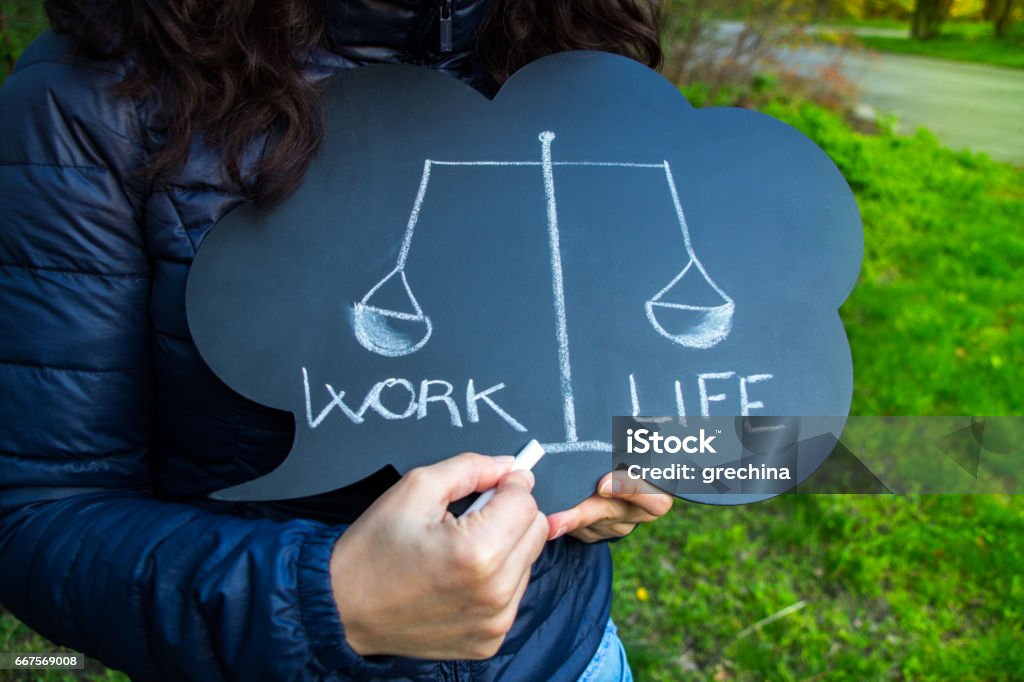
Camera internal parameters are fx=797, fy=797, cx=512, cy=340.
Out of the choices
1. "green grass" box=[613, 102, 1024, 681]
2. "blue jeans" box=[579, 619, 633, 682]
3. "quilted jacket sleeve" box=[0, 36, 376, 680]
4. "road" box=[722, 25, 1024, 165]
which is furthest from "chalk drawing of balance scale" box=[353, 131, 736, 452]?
"road" box=[722, 25, 1024, 165]

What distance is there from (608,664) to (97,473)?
815 mm

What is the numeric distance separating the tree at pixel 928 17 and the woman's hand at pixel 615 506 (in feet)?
71.9

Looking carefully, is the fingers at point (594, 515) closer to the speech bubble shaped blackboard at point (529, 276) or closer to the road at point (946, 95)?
the speech bubble shaped blackboard at point (529, 276)

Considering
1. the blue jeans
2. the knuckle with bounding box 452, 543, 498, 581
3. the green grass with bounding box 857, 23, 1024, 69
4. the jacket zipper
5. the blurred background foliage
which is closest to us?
the knuckle with bounding box 452, 543, 498, 581

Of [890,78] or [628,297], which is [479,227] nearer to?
[628,297]

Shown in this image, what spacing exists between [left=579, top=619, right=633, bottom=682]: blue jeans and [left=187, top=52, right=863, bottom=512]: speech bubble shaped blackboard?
438 mm

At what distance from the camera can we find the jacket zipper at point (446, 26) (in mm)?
1120

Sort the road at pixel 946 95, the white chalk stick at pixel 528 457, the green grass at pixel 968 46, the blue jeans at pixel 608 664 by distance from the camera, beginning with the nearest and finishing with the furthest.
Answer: the white chalk stick at pixel 528 457 < the blue jeans at pixel 608 664 < the road at pixel 946 95 < the green grass at pixel 968 46

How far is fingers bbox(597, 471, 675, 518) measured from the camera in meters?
0.98

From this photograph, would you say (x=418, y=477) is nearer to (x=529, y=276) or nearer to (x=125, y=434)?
(x=529, y=276)

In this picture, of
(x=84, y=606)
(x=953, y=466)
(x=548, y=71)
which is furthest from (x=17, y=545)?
(x=953, y=466)

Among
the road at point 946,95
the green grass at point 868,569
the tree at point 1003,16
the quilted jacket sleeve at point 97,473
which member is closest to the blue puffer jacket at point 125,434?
the quilted jacket sleeve at point 97,473

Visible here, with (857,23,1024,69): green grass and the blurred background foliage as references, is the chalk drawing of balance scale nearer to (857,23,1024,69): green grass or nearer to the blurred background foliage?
the blurred background foliage

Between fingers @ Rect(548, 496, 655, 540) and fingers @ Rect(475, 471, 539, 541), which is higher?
fingers @ Rect(475, 471, 539, 541)
